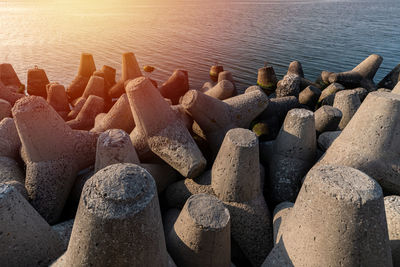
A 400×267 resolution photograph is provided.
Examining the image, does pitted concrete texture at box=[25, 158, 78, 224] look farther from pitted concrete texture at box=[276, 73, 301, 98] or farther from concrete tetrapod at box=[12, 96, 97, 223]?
pitted concrete texture at box=[276, 73, 301, 98]

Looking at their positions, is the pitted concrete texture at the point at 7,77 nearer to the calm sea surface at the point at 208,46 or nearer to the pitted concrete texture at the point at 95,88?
the calm sea surface at the point at 208,46

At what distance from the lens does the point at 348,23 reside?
57.6 ft

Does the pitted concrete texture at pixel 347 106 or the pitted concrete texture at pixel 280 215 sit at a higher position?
the pitted concrete texture at pixel 347 106

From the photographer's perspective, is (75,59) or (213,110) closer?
(213,110)

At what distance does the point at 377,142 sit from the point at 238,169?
1240mm

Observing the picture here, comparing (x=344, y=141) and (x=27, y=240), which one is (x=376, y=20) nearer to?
(x=344, y=141)

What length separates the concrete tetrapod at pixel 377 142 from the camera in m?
2.30

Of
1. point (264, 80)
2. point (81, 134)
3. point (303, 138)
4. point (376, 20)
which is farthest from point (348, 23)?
point (81, 134)

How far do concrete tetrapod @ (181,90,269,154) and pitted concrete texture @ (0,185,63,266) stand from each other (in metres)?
1.78

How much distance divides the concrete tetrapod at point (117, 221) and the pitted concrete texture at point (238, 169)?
3.66ft

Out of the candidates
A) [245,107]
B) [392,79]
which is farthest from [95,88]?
[392,79]

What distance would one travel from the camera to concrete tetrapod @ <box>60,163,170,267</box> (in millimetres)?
1204

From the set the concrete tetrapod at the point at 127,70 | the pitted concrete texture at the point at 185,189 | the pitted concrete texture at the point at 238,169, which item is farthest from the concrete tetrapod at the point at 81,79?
the pitted concrete texture at the point at 238,169

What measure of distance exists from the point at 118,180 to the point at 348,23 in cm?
2041
